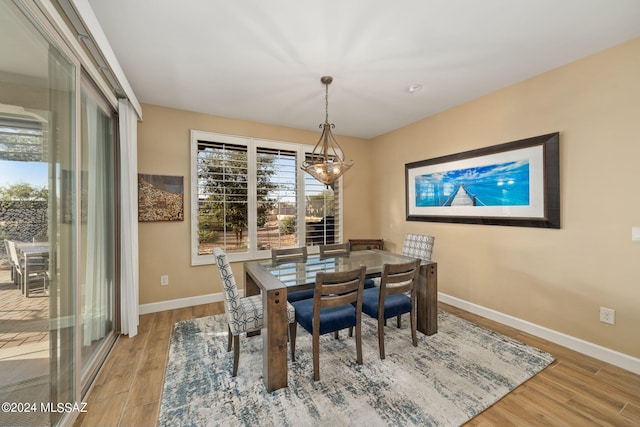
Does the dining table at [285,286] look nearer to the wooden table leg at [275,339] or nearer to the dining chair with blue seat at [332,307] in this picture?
the wooden table leg at [275,339]

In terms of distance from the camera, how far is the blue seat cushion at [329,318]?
2.08 metres

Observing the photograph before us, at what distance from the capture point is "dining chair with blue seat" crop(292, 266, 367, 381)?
77.8 inches

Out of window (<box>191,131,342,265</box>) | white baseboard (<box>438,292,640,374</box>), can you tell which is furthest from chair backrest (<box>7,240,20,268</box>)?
white baseboard (<box>438,292,640,374</box>)

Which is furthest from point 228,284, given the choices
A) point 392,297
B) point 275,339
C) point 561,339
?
point 561,339

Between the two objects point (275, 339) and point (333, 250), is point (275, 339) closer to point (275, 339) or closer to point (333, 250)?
point (275, 339)

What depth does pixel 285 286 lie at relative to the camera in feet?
6.59

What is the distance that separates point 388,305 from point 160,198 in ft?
10.1

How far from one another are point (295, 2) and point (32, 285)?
2.24 meters

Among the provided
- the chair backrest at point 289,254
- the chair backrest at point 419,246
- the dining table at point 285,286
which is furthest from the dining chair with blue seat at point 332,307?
the chair backrest at point 419,246

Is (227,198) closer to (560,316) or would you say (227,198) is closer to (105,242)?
(105,242)

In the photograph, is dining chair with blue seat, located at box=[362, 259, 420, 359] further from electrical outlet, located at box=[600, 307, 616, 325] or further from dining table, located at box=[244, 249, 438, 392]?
electrical outlet, located at box=[600, 307, 616, 325]

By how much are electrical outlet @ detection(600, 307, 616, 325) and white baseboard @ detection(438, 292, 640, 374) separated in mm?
245

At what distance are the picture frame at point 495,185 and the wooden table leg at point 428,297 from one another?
1.11m

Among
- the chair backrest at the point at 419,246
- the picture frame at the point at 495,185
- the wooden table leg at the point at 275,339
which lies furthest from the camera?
the chair backrest at the point at 419,246
